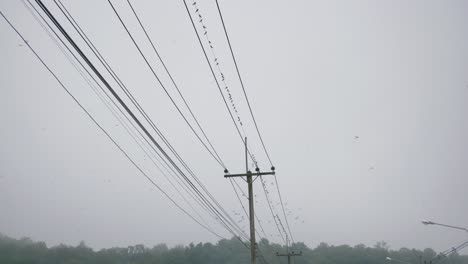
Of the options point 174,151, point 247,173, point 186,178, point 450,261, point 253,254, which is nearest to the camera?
point 174,151

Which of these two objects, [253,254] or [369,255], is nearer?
[253,254]

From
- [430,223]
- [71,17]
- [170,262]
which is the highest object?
[71,17]

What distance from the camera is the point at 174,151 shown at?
37.3ft

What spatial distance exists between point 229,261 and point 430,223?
3330 inches

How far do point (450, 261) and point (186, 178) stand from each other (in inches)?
4856

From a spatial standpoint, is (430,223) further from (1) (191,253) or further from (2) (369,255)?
(2) (369,255)

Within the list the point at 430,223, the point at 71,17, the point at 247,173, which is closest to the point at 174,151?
the point at 71,17

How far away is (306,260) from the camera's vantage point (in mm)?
101875

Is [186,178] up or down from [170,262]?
up

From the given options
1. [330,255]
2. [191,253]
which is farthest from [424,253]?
[191,253]

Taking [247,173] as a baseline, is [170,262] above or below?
below

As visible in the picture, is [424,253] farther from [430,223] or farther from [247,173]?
[247,173]

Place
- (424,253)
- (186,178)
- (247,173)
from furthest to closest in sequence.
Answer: (424,253) < (247,173) < (186,178)

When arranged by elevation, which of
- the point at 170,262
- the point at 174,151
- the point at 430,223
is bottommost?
the point at 170,262
